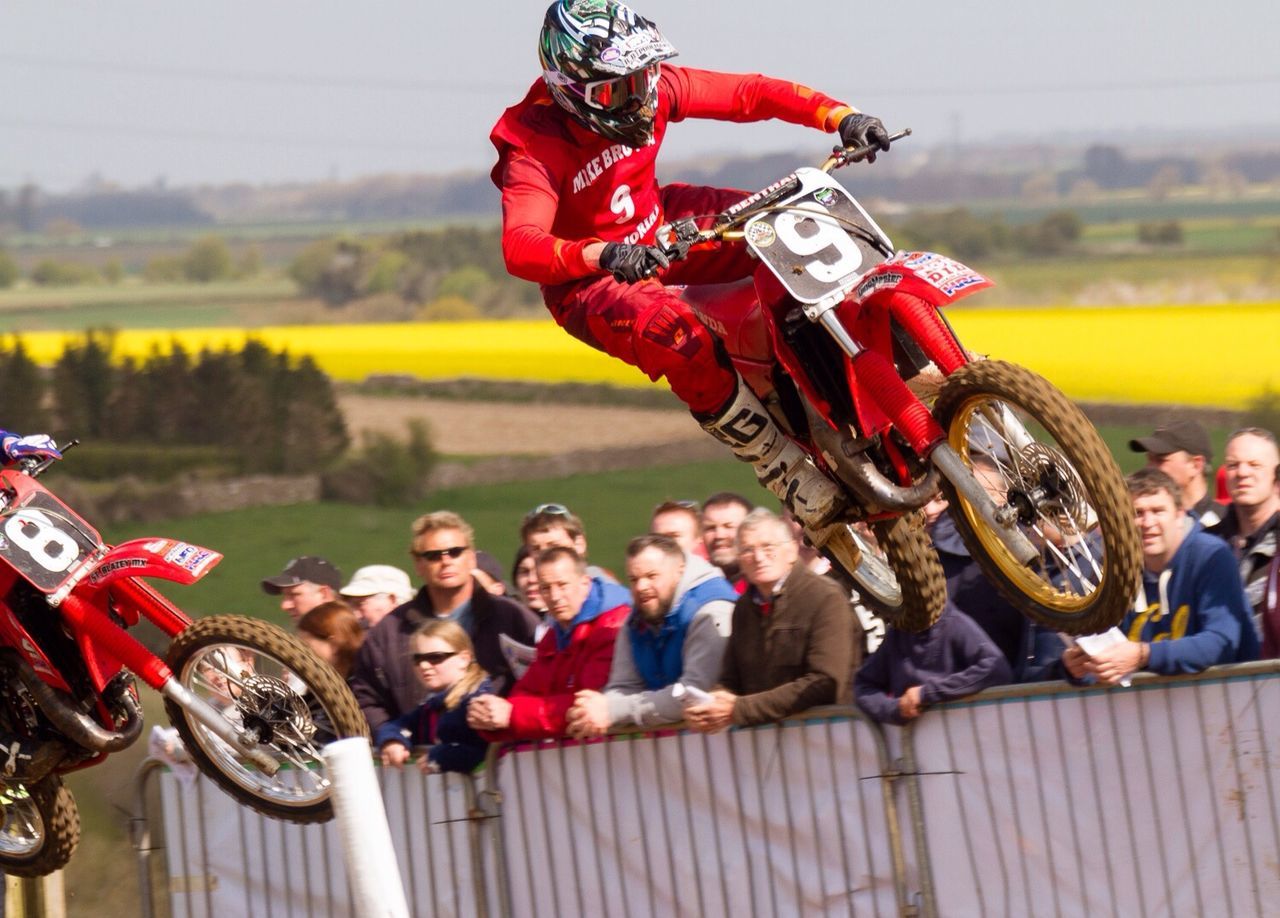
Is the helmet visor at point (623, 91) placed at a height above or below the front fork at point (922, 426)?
above

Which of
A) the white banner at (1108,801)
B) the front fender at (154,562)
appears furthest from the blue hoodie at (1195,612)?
the front fender at (154,562)

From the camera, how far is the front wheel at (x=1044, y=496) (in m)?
5.27

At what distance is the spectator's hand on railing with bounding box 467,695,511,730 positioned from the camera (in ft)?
22.1

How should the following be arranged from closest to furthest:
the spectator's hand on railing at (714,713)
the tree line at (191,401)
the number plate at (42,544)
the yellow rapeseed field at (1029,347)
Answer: the spectator's hand on railing at (714,713) → the number plate at (42,544) → the yellow rapeseed field at (1029,347) → the tree line at (191,401)

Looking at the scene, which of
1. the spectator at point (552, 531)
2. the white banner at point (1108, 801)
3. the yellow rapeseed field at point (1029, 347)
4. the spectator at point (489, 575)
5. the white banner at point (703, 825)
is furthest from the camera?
the yellow rapeseed field at point (1029, 347)

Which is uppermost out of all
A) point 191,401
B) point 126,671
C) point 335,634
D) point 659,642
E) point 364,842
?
point 191,401

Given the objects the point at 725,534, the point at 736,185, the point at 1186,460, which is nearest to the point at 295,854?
the point at 725,534

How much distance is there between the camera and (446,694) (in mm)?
7008

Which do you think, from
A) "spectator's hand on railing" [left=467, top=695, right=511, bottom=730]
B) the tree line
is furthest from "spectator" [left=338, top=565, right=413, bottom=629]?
the tree line

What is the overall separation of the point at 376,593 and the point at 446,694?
1.72 m

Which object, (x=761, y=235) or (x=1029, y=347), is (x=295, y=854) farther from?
(x=1029, y=347)

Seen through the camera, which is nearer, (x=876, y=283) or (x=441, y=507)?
(x=876, y=283)

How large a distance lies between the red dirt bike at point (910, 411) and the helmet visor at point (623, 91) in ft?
1.59

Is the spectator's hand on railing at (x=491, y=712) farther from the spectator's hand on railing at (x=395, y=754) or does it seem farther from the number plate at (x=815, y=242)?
the number plate at (x=815, y=242)
